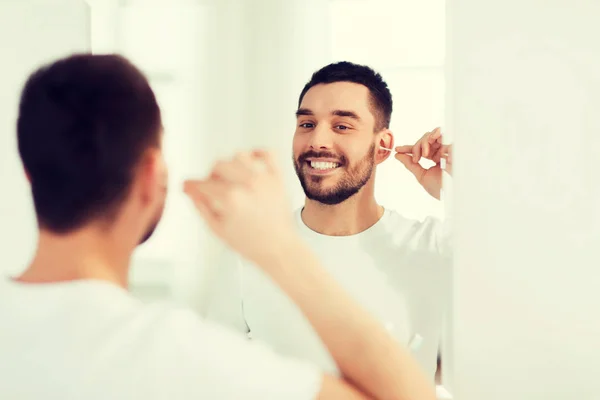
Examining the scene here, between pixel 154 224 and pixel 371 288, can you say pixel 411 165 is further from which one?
pixel 154 224

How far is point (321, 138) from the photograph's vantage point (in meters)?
0.97

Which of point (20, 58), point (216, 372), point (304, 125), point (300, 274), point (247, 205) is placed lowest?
point (216, 372)

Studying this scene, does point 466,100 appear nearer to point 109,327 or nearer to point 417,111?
point 417,111

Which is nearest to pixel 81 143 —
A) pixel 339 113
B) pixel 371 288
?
pixel 339 113

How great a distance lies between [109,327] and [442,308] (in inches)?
23.8

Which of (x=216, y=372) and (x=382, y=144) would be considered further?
(x=382, y=144)

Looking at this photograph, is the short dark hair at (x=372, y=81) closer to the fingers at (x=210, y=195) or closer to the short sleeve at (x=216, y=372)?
the fingers at (x=210, y=195)

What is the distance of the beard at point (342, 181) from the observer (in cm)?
97

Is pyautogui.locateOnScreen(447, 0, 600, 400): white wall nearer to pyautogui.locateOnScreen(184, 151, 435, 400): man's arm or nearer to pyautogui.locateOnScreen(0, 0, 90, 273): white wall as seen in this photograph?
pyautogui.locateOnScreen(184, 151, 435, 400): man's arm

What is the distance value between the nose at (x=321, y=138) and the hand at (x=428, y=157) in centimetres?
13

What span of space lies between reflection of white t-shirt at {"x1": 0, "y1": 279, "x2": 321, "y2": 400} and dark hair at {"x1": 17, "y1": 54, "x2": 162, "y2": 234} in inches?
4.9

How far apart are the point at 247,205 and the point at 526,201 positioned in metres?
0.58

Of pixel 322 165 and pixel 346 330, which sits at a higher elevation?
pixel 322 165

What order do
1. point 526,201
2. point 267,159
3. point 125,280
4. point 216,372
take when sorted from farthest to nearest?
point 526,201 < point 267,159 < point 125,280 < point 216,372
